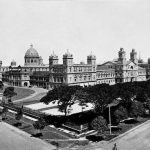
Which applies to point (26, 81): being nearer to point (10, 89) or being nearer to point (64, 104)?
point (10, 89)

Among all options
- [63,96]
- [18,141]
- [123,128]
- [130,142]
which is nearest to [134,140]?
[130,142]

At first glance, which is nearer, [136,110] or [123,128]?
[123,128]

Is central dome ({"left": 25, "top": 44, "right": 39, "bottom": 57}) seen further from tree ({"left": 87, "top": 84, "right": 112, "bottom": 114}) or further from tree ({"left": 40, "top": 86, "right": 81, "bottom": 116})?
tree ({"left": 87, "top": 84, "right": 112, "bottom": 114})

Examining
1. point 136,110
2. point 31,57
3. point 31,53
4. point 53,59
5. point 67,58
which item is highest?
point 31,53

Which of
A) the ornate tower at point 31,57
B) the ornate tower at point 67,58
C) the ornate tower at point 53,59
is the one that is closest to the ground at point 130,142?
the ornate tower at point 67,58

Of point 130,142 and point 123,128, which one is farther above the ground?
point 123,128

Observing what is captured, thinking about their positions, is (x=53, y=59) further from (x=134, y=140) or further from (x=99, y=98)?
(x=134, y=140)

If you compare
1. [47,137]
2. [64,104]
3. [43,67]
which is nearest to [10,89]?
[64,104]
